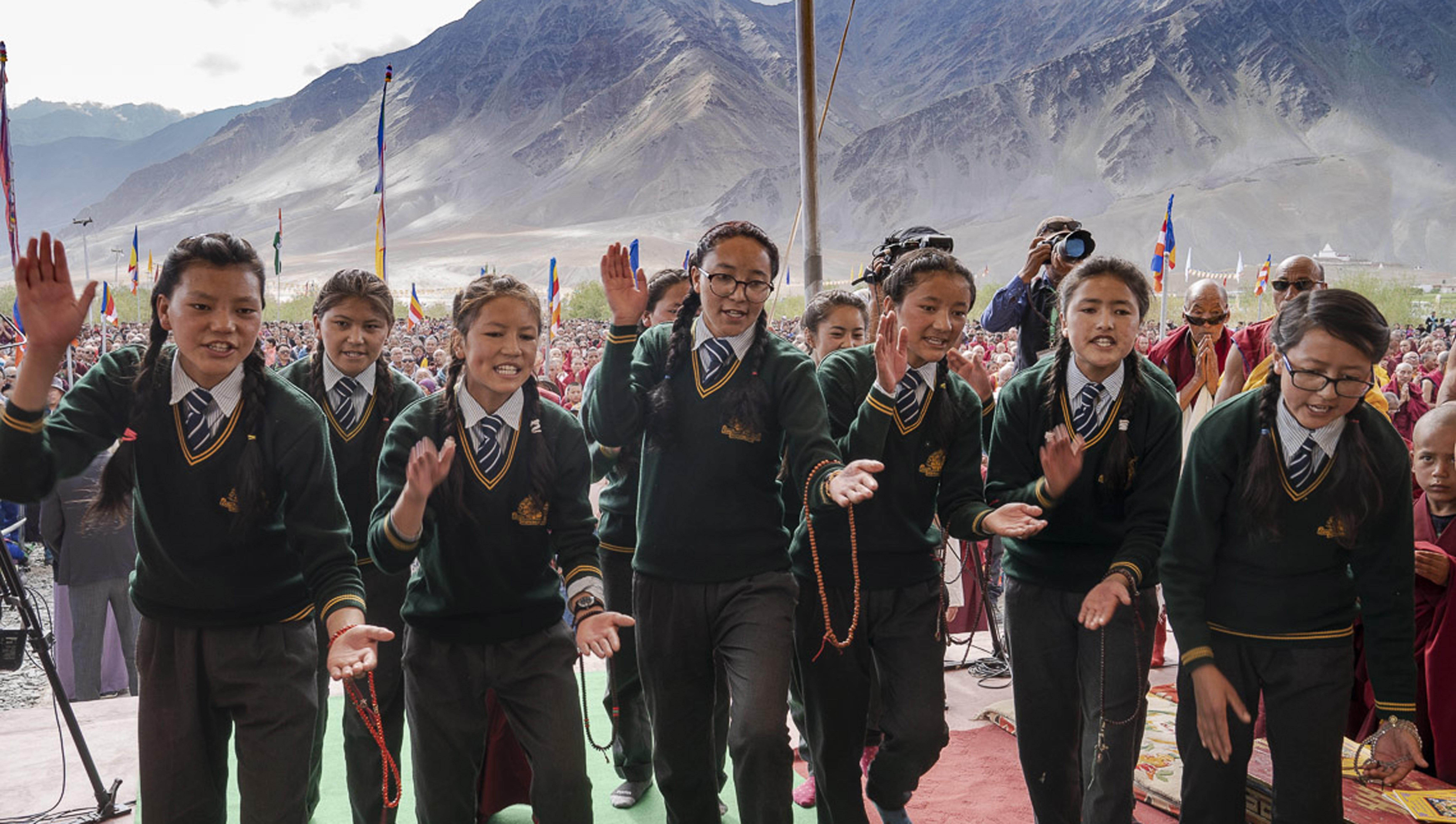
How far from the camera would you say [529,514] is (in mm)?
2822

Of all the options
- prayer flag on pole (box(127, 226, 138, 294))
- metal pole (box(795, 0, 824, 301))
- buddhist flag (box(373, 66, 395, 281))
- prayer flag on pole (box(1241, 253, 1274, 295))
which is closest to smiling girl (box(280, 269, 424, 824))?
metal pole (box(795, 0, 824, 301))

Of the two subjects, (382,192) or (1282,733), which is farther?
(382,192)

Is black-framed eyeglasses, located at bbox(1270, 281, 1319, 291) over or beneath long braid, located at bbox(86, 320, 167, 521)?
over

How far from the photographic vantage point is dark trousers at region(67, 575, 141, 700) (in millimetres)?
5492

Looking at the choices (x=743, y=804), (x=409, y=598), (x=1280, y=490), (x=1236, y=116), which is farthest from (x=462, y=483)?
(x=1236, y=116)

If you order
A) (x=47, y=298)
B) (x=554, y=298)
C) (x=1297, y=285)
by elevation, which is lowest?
(x=47, y=298)

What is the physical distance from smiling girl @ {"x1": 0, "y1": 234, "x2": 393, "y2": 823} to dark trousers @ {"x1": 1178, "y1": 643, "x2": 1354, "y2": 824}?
2.06 meters

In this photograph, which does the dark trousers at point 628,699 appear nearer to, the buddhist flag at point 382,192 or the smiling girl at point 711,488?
the smiling girl at point 711,488

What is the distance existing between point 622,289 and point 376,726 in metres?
1.38

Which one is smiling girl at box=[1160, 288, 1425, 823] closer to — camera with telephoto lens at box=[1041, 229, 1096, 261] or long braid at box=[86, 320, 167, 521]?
camera with telephoto lens at box=[1041, 229, 1096, 261]

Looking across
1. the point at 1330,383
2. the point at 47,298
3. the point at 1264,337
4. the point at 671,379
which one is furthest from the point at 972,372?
the point at 47,298

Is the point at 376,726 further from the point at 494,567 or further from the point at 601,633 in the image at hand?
the point at 601,633

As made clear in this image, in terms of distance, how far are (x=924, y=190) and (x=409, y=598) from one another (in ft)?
342

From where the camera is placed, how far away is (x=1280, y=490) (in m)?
2.58
